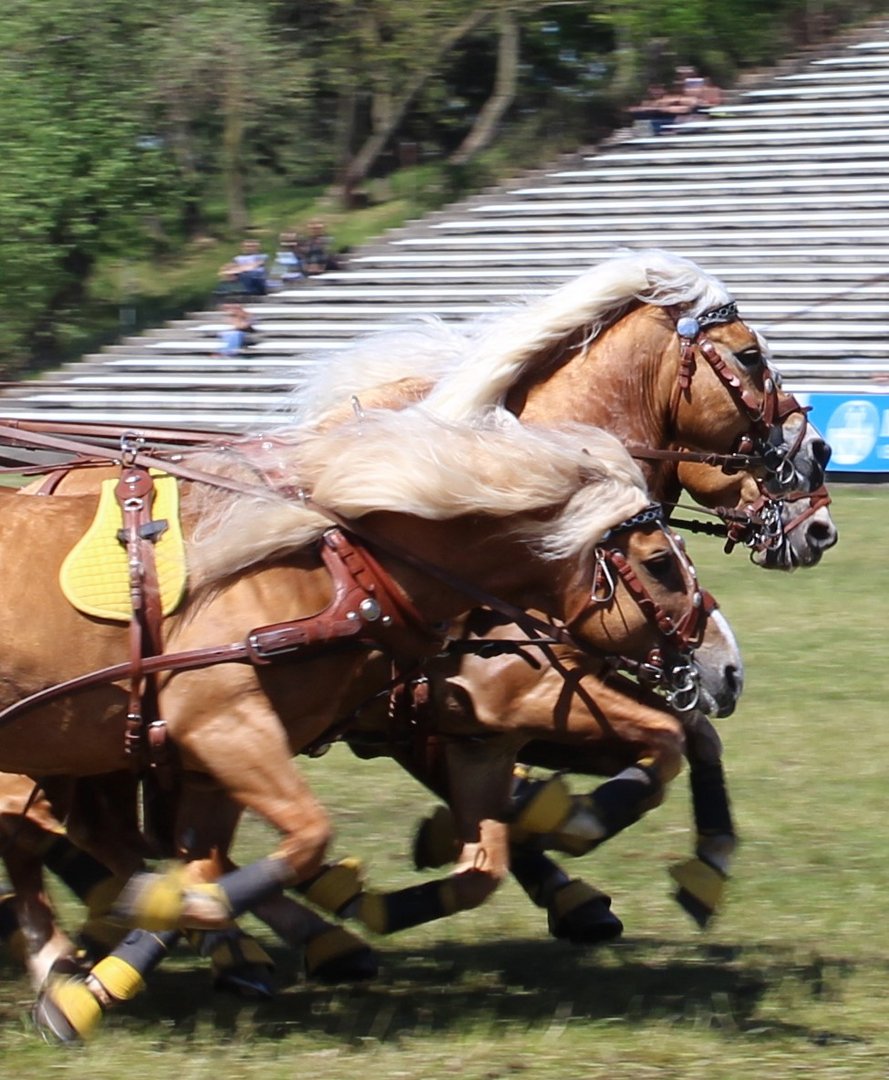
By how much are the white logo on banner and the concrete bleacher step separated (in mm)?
1409

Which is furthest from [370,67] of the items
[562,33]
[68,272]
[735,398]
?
[735,398]

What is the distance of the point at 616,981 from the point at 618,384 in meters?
1.70

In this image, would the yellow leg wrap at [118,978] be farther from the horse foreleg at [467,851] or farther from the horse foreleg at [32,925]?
the horse foreleg at [467,851]

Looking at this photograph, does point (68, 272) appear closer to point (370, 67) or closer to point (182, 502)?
point (370, 67)

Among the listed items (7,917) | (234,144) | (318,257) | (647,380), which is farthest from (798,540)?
(234,144)

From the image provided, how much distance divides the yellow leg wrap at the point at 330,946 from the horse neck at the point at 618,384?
1528 mm

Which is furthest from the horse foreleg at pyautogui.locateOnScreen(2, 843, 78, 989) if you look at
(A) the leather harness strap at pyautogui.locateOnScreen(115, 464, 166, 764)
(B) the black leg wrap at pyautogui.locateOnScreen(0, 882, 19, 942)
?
(A) the leather harness strap at pyautogui.locateOnScreen(115, 464, 166, 764)

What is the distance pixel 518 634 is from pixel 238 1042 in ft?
4.28

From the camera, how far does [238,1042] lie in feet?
13.9

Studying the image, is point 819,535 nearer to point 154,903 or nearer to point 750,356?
point 750,356

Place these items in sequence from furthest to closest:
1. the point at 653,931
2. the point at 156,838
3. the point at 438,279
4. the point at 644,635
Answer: the point at 438,279 → the point at 653,931 → the point at 156,838 → the point at 644,635

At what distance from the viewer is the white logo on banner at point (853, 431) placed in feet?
50.9

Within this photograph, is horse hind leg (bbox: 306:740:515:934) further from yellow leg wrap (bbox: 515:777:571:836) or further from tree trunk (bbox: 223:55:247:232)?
tree trunk (bbox: 223:55:247:232)

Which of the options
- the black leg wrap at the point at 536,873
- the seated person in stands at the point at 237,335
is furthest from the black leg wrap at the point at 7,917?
the seated person in stands at the point at 237,335
